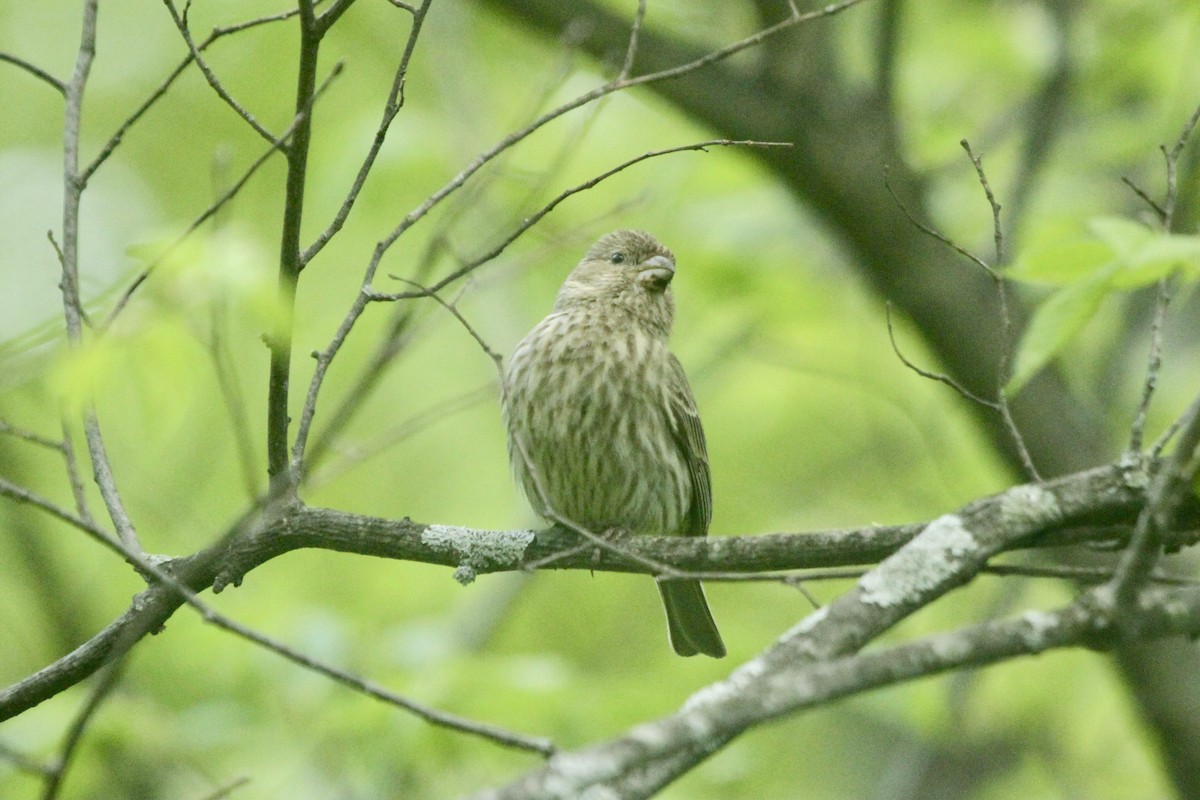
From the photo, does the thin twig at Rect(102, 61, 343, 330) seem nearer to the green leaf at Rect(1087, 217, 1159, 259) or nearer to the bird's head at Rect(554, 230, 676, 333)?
the green leaf at Rect(1087, 217, 1159, 259)

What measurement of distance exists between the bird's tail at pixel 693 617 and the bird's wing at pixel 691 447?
308 mm

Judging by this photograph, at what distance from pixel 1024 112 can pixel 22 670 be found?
694 cm

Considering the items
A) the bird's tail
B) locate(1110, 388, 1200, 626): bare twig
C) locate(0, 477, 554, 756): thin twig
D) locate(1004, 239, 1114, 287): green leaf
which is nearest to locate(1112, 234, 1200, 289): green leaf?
locate(1004, 239, 1114, 287): green leaf

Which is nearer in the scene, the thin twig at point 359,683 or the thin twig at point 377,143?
the thin twig at point 359,683

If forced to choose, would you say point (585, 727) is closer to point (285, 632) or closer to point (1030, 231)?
point (285, 632)

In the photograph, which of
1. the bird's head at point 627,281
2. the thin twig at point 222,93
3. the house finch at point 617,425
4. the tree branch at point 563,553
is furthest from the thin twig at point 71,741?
the bird's head at point 627,281

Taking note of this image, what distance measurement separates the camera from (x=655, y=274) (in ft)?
21.2

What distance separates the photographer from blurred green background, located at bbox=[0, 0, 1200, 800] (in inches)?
241

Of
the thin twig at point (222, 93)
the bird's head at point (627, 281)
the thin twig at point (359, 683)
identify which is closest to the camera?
the thin twig at point (359, 683)

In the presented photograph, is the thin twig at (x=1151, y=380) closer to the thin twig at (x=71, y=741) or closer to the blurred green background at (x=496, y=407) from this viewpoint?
the blurred green background at (x=496, y=407)

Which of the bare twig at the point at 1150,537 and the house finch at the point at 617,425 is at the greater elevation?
the house finch at the point at 617,425

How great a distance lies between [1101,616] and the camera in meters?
2.72

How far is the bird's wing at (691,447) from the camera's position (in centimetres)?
616

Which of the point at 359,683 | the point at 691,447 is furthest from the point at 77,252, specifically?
the point at 691,447
